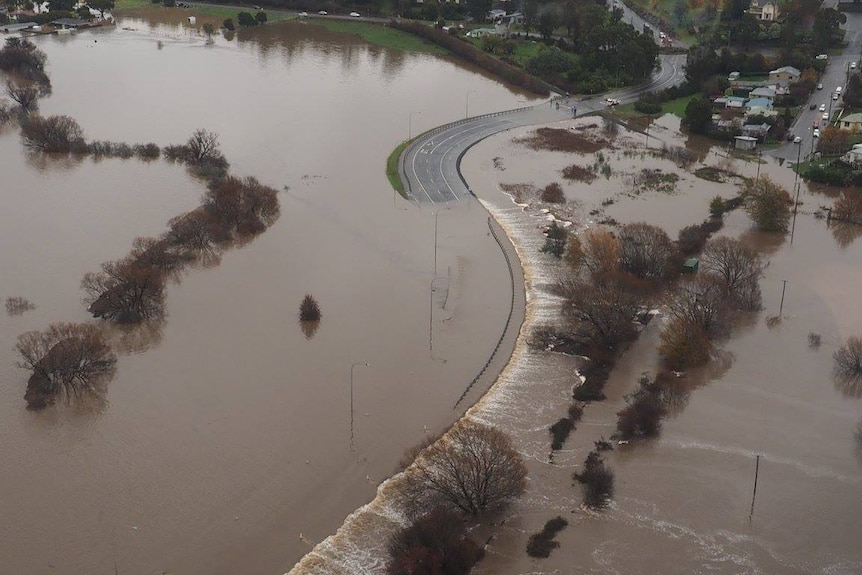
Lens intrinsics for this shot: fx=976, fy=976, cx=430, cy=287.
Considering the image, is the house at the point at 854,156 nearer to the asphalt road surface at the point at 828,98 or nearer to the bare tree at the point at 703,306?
the asphalt road surface at the point at 828,98

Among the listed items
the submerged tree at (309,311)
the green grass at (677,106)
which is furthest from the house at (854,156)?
the submerged tree at (309,311)

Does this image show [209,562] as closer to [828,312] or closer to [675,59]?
[828,312]

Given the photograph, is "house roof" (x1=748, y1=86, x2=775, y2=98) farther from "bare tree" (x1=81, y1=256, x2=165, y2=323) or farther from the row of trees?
the row of trees

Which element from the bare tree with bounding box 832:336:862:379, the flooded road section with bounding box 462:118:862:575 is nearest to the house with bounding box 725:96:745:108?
the flooded road section with bounding box 462:118:862:575

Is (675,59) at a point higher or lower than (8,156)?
higher

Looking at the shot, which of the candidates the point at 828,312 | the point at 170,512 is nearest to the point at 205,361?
the point at 170,512

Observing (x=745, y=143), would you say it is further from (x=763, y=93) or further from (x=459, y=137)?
(x=459, y=137)
